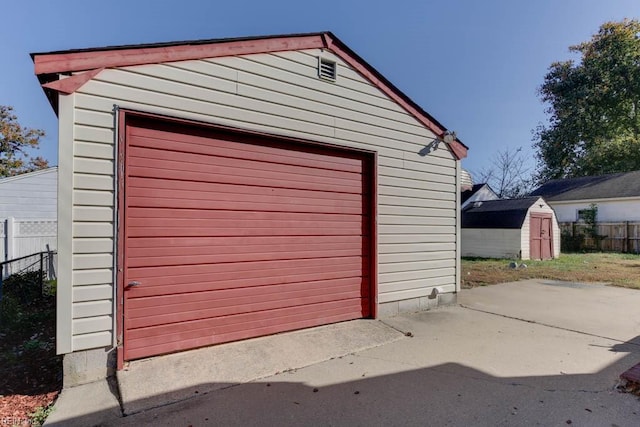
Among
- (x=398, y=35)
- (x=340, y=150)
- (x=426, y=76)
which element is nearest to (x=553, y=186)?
(x=426, y=76)

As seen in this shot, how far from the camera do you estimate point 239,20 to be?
8.48 metres

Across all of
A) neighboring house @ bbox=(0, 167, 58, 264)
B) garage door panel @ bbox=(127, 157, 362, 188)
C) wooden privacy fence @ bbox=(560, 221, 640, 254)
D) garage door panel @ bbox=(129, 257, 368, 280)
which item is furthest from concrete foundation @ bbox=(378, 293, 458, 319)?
wooden privacy fence @ bbox=(560, 221, 640, 254)

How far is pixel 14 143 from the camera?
21.2 meters

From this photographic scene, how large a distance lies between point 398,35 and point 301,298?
10.1m

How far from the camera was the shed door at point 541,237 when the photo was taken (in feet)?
46.4

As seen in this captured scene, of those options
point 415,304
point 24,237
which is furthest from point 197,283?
point 24,237

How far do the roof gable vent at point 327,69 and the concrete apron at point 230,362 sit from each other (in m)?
3.60

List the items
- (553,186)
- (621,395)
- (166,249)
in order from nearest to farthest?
(621,395)
(166,249)
(553,186)

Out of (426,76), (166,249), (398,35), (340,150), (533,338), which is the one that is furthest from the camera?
(426,76)

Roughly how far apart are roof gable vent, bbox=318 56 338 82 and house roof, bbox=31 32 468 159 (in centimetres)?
18

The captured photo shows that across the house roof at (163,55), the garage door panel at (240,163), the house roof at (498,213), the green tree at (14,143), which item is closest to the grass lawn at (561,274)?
the house roof at (498,213)

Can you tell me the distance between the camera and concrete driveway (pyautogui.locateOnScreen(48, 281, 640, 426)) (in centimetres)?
244

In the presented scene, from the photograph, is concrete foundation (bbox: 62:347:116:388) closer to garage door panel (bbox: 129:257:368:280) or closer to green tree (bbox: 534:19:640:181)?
garage door panel (bbox: 129:257:368:280)

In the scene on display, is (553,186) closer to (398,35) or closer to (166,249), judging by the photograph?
(398,35)
